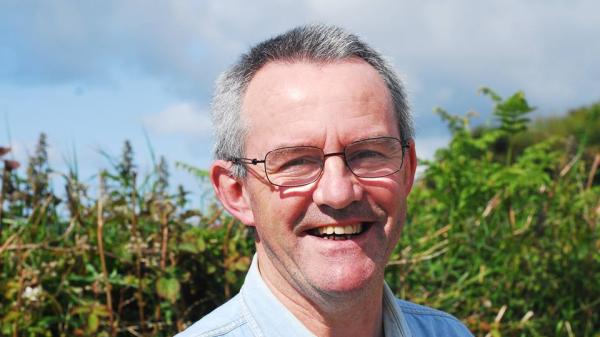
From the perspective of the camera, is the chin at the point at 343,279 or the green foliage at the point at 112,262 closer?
the chin at the point at 343,279

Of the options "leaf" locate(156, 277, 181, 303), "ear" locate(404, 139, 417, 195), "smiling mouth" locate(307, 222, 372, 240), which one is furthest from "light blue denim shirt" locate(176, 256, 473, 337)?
"leaf" locate(156, 277, 181, 303)

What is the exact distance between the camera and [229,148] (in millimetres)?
2660

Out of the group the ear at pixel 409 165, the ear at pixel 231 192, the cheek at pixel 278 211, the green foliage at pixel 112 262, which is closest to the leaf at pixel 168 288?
the green foliage at pixel 112 262

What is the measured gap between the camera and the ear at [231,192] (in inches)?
104

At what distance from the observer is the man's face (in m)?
2.39

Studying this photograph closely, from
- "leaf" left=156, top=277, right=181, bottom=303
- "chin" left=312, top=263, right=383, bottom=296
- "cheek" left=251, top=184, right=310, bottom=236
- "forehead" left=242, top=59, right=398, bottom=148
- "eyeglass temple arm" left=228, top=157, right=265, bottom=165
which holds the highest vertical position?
"forehead" left=242, top=59, right=398, bottom=148

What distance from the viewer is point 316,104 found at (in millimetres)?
2412

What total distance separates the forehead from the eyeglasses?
0.03 metres

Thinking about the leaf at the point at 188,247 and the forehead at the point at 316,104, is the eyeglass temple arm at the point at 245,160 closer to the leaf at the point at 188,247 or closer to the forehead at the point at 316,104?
the forehead at the point at 316,104

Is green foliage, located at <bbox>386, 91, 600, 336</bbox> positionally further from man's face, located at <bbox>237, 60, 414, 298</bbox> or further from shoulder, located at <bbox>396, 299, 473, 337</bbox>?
man's face, located at <bbox>237, 60, 414, 298</bbox>

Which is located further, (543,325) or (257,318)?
(543,325)

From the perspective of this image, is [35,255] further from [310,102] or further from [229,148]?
[310,102]

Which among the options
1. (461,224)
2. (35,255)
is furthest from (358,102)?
(461,224)

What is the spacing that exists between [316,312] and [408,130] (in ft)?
2.22
